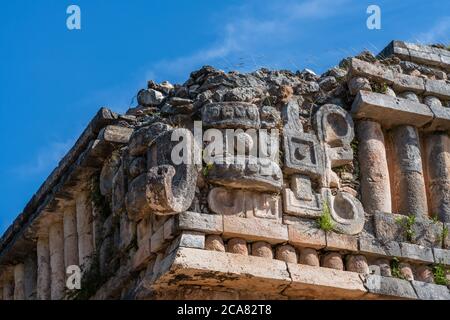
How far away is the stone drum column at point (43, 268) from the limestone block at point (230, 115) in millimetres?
3255

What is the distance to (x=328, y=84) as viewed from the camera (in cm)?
1234

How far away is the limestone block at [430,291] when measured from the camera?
11.3m

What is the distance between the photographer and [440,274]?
11.5m

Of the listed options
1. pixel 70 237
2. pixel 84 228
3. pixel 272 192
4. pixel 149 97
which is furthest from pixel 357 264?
pixel 70 237

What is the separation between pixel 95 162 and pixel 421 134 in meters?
3.42

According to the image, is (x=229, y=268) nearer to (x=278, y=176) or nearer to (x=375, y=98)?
(x=278, y=176)

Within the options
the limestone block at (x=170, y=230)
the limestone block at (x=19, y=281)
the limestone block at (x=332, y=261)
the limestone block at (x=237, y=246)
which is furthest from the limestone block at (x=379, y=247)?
the limestone block at (x=19, y=281)

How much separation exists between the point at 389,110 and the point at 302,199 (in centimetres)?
161

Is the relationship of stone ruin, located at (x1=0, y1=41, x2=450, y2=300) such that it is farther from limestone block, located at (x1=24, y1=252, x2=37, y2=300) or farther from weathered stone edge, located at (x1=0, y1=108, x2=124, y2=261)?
limestone block, located at (x1=24, y1=252, x2=37, y2=300)

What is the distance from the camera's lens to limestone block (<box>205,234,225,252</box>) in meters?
10.6

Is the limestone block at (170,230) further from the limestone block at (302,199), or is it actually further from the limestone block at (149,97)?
the limestone block at (149,97)

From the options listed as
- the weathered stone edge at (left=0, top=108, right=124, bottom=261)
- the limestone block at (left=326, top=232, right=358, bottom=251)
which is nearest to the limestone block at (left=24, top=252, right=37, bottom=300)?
the weathered stone edge at (left=0, top=108, right=124, bottom=261)

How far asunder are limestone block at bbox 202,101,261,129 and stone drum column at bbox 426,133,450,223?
212cm

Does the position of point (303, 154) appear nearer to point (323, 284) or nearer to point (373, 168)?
point (373, 168)
